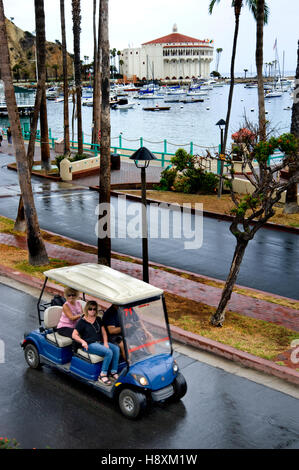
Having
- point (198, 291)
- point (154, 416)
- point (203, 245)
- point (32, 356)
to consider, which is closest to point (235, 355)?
point (154, 416)

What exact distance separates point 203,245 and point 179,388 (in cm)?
1030

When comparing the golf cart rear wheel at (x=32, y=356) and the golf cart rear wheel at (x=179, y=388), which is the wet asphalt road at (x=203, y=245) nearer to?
Answer: the golf cart rear wheel at (x=179, y=388)

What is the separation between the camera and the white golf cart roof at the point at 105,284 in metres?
8.35

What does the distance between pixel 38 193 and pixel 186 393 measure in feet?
63.9

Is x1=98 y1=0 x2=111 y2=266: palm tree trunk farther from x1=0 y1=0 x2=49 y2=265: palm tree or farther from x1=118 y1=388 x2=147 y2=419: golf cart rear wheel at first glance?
x1=118 y1=388 x2=147 y2=419: golf cart rear wheel

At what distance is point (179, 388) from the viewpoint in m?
8.46

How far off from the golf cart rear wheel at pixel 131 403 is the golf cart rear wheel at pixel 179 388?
0.67 metres

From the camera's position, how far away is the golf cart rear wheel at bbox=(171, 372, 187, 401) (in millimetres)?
8469

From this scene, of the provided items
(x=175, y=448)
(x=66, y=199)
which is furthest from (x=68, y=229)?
(x=175, y=448)

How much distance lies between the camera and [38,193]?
2694 centimetres

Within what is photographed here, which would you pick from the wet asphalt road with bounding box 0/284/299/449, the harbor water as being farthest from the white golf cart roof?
the harbor water

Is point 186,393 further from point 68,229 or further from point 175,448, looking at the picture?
point 68,229

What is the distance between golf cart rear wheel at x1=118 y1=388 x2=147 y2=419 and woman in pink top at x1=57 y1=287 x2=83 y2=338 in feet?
5.07

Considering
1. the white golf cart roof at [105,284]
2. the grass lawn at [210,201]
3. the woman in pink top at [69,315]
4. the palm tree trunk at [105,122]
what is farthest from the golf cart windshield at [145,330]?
the grass lawn at [210,201]
